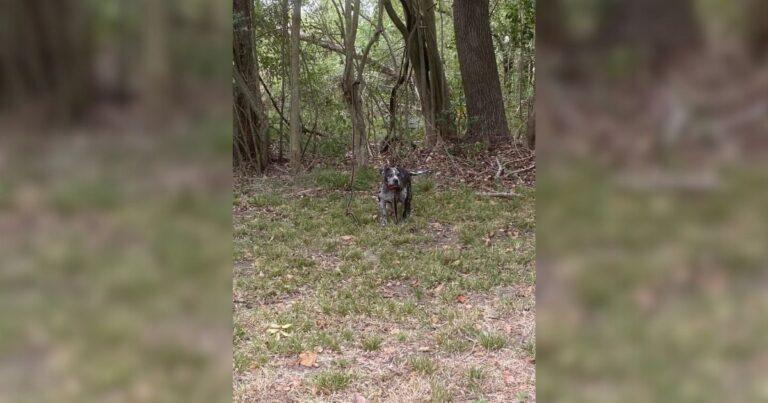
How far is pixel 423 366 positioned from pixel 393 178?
3.64 metres

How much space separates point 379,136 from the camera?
11.5 meters

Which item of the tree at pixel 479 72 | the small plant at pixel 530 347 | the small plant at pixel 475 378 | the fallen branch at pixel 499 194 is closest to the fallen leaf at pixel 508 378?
the small plant at pixel 475 378

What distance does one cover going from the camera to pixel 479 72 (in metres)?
10.3

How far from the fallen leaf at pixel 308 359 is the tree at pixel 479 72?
22.9 feet

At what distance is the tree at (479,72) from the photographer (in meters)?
10.1

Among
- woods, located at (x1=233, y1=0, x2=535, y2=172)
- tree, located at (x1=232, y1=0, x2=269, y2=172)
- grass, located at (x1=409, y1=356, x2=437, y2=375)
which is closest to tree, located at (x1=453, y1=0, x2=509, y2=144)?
woods, located at (x1=233, y1=0, x2=535, y2=172)

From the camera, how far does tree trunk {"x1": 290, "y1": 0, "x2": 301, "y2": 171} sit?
8398 millimetres

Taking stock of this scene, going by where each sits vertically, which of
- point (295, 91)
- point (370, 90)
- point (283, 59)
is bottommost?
point (295, 91)
